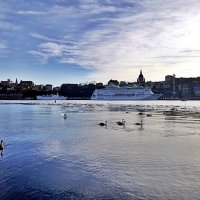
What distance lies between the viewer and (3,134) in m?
37.9

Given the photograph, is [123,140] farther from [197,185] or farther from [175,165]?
[197,185]

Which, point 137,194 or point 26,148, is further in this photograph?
point 26,148

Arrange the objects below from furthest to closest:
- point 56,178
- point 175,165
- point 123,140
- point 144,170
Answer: point 123,140, point 175,165, point 144,170, point 56,178

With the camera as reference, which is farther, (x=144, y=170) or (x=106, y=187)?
(x=144, y=170)

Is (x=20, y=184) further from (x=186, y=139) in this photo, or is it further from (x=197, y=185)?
(x=186, y=139)

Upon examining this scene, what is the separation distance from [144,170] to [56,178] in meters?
5.06

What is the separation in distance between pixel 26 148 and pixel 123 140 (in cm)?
906

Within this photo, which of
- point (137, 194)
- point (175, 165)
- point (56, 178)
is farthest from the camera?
point (175, 165)

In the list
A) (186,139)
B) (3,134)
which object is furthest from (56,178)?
(3,134)

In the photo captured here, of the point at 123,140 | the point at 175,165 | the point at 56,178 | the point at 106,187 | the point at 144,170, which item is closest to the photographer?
the point at 106,187

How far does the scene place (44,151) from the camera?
26.3 m

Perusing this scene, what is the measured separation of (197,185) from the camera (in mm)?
17094

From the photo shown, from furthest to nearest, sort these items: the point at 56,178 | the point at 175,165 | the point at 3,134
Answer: the point at 3,134 < the point at 175,165 < the point at 56,178

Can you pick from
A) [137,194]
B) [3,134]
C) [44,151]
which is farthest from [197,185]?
[3,134]
